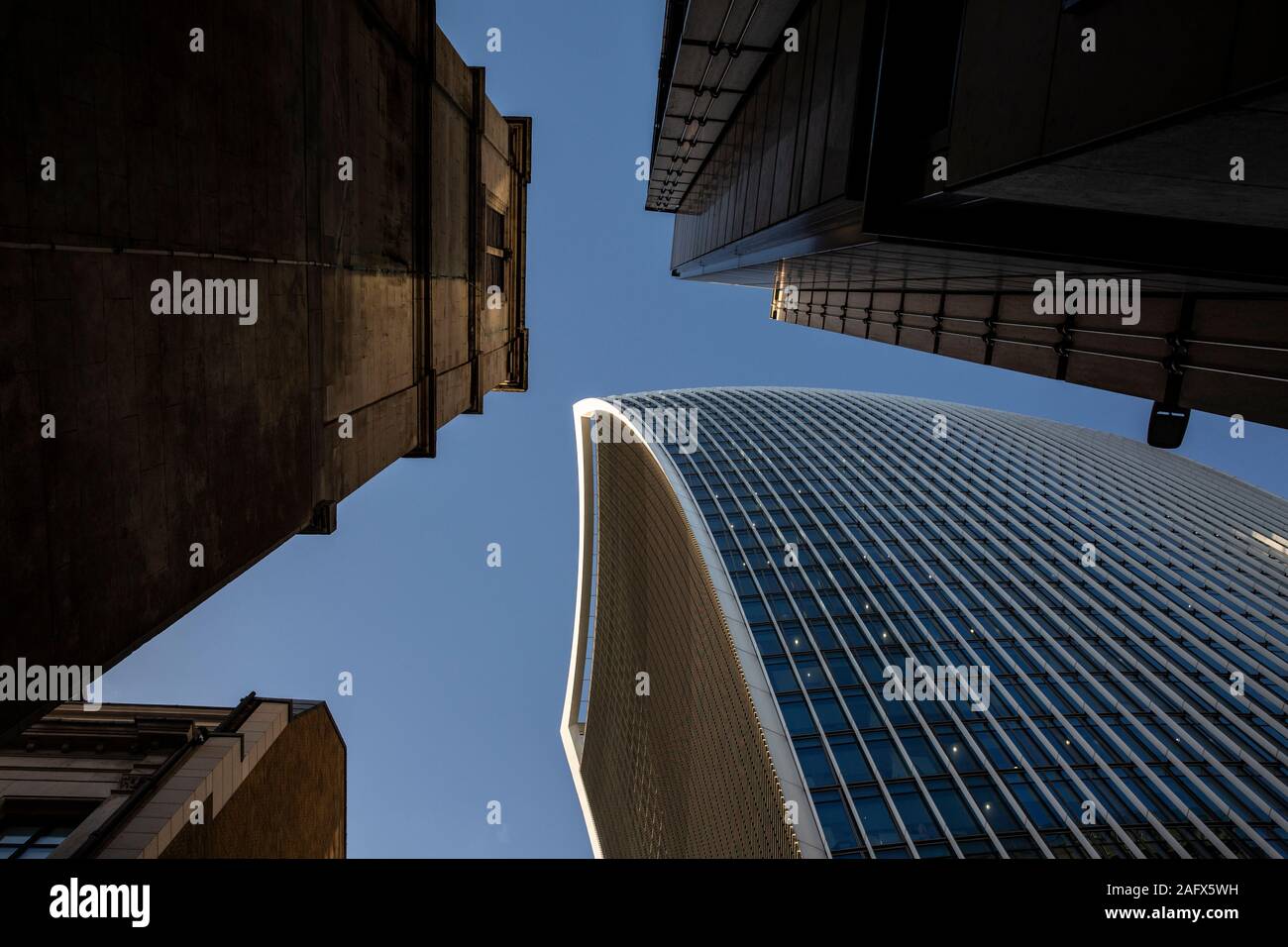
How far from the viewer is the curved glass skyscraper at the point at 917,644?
22.6 metres

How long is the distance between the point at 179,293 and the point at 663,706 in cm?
4361

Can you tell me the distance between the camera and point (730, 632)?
3055 centimetres

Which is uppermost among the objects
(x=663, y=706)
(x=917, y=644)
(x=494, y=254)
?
(x=494, y=254)

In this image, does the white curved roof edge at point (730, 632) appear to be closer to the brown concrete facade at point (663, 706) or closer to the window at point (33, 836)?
the brown concrete facade at point (663, 706)

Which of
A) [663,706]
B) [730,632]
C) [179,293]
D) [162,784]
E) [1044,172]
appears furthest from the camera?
[663,706]

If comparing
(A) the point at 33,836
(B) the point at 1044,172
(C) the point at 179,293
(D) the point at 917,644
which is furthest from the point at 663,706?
Answer: (B) the point at 1044,172

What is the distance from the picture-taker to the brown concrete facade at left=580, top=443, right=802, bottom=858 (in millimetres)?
28580

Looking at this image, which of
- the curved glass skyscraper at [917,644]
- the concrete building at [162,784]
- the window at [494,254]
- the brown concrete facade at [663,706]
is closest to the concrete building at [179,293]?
the concrete building at [162,784]

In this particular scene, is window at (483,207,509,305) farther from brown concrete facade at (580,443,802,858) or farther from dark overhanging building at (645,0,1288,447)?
brown concrete facade at (580,443,802,858)

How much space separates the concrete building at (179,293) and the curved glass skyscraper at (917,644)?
21.0 meters

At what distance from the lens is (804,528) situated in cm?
4038

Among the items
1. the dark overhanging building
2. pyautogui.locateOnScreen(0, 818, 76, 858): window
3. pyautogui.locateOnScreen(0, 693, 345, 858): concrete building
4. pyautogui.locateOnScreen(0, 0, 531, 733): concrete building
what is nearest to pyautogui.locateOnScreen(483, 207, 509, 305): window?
pyautogui.locateOnScreen(0, 0, 531, 733): concrete building

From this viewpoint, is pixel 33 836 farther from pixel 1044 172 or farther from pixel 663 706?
pixel 663 706

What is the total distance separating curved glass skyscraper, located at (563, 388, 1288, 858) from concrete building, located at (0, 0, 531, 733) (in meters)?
21.0
